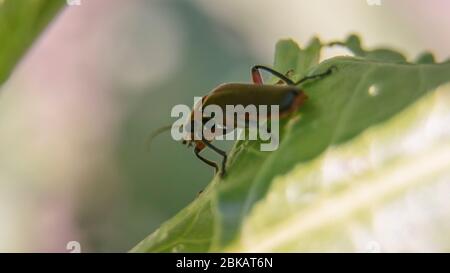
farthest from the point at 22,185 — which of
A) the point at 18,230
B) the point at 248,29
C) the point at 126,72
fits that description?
the point at 248,29

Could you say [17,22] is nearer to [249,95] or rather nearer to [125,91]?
[249,95]

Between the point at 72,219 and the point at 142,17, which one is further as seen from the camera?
the point at 142,17

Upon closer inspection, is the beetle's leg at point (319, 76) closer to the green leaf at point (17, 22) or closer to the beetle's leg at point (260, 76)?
the beetle's leg at point (260, 76)

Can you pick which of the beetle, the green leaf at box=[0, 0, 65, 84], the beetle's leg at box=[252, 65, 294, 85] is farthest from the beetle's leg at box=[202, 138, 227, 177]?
the green leaf at box=[0, 0, 65, 84]

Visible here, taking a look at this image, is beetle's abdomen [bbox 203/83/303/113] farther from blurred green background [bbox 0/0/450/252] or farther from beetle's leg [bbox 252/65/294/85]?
blurred green background [bbox 0/0/450/252]

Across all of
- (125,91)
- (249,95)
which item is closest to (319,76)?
(249,95)

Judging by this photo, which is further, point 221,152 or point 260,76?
point 260,76
